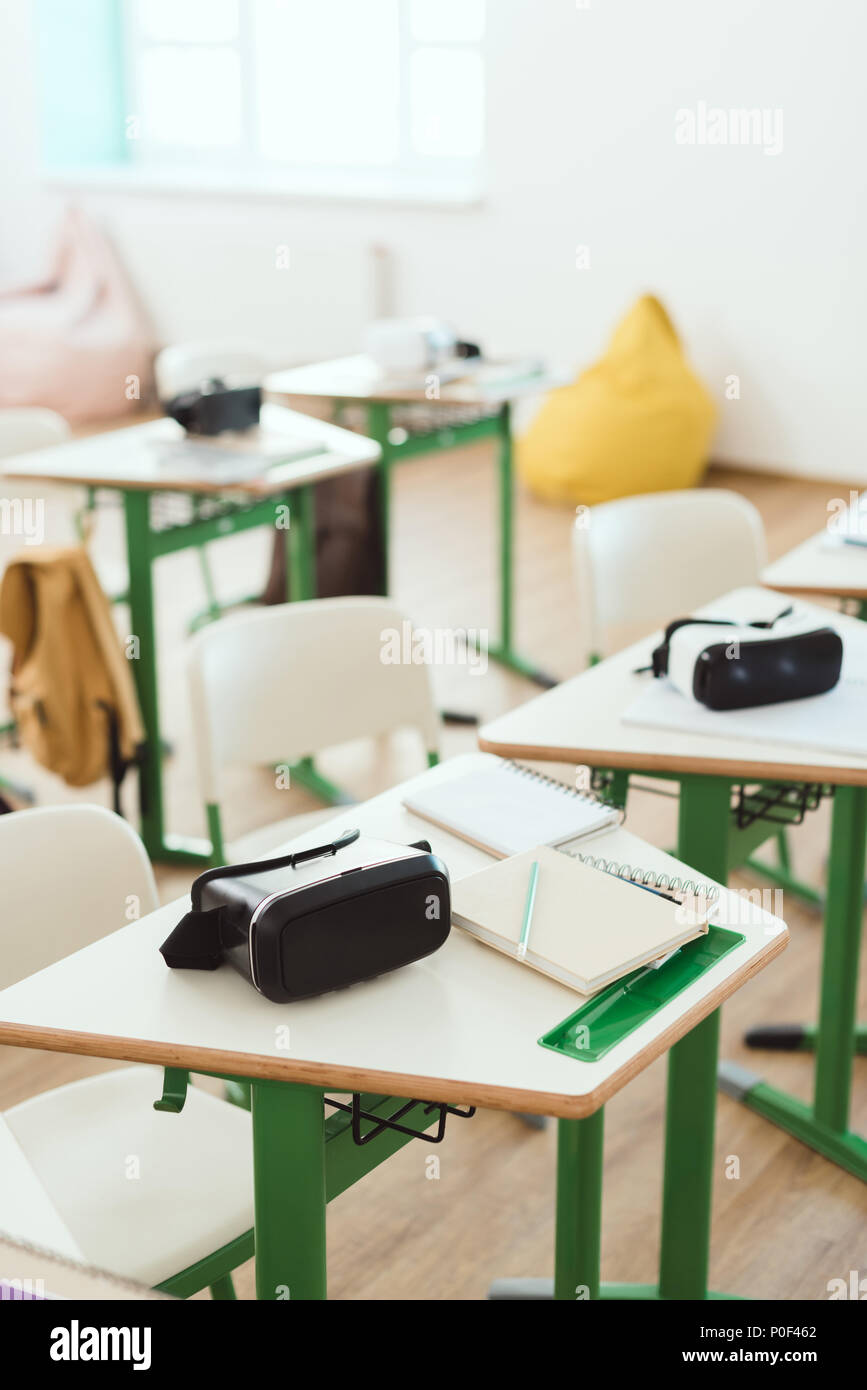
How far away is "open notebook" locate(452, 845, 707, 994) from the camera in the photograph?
1.34 meters

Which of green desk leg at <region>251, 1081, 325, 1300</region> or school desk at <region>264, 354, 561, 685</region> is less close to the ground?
school desk at <region>264, 354, 561, 685</region>

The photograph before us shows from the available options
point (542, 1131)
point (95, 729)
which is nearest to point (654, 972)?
point (542, 1131)

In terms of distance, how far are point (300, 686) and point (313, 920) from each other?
0.99m

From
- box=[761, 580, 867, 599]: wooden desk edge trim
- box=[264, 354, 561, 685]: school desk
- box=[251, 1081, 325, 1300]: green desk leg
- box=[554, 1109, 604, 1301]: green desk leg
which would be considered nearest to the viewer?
box=[251, 1081, 325, 1300]: green desk leg

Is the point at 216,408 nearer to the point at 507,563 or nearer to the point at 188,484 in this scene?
the point at 188,484

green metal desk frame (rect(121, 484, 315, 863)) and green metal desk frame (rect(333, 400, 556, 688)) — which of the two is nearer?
green metal desk frame (rect(121, 484, 315, 863))

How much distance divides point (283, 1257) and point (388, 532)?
2657mm

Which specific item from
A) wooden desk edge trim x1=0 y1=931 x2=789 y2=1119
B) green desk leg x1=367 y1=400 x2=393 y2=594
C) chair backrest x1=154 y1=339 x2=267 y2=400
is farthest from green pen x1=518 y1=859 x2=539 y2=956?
chair backrest x1=154 y1=339 x2=267 y2=400

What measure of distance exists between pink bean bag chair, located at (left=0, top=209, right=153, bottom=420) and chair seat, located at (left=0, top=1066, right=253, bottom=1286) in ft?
17.0

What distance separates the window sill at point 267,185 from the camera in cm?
621

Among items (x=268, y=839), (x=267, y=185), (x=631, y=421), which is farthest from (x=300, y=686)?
(x=267, y=185)

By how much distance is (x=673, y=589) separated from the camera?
108 inches

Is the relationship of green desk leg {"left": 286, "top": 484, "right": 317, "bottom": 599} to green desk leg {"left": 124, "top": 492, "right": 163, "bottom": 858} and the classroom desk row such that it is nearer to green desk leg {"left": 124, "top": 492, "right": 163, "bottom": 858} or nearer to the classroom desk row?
the classroom desk row

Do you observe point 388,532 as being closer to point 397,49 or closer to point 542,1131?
point 542,1131
